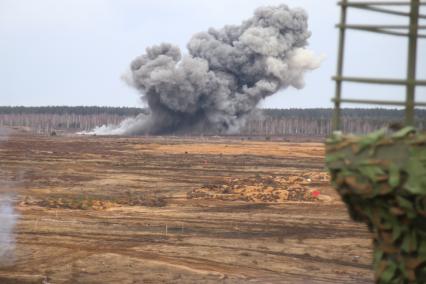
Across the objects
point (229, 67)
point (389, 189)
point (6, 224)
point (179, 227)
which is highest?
point (229, 67)

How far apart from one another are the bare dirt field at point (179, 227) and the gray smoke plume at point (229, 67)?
32.1 metres

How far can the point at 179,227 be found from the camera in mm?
23234

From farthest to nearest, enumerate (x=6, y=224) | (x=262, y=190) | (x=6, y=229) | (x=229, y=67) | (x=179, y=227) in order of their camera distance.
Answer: (x=229, y=67), (x=262, y=190), (x=6, y=224), (x=179, y=227), (x=6, y=229)

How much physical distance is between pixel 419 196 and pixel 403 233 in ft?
1.76

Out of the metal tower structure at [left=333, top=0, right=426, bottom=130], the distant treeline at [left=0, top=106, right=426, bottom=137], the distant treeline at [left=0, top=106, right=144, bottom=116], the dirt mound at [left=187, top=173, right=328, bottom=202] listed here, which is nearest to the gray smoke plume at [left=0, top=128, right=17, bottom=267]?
the dirt mound at [left=187, top=173, right=328, bottom=202]

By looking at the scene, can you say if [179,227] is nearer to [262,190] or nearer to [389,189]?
[262,190]

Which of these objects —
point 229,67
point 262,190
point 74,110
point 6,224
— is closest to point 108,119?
point 74,110

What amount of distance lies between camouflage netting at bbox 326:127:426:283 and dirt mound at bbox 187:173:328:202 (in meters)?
23.5

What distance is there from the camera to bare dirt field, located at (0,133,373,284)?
16.9 metres

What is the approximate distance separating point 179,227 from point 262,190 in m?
10.7

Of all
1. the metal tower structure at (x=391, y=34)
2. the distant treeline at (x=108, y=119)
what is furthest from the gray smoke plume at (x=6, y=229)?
the distant treeline at (x=108, y=119)

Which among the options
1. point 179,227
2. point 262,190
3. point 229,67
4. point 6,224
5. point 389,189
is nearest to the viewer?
point 389,189

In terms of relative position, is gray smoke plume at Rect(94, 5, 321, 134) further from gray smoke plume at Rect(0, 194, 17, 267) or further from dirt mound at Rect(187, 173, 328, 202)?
gray smoke plume at Rect(0, 194, 17, 267)

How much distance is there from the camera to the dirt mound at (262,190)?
31.6 meters
